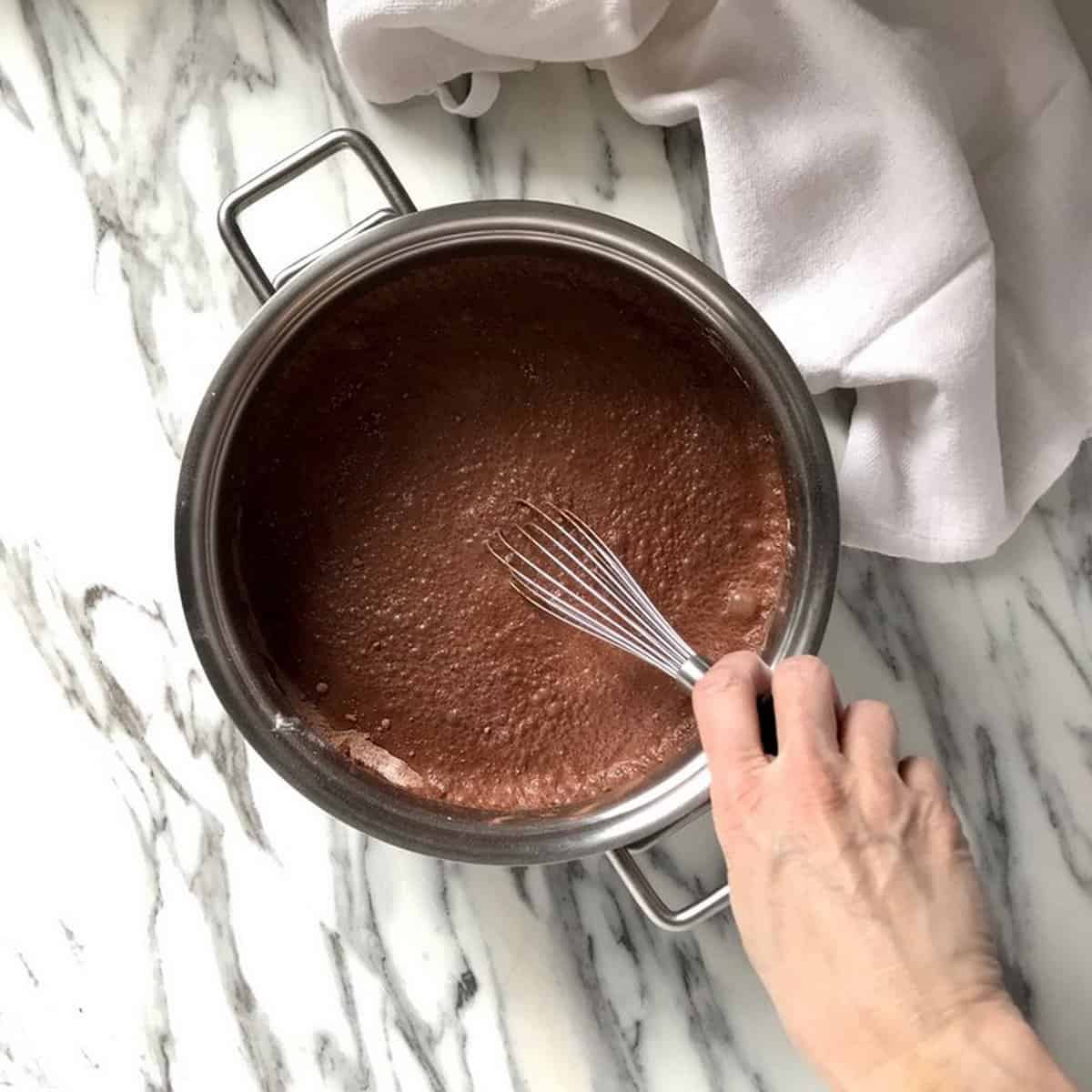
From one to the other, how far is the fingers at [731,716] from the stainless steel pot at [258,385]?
6 centimetres

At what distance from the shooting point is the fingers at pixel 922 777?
58 centimetres

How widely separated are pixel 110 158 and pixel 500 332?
11.5 inches

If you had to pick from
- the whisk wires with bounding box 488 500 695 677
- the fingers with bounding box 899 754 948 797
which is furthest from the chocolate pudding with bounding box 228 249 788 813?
the fingers with bounding box 899 754 948 797

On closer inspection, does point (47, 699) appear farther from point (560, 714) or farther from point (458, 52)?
point (458, 52)

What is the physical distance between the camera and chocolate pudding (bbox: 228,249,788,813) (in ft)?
2.20

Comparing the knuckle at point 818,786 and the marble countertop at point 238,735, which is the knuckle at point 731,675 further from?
the marble countertop at point 238,735

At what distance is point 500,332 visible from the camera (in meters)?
0.70

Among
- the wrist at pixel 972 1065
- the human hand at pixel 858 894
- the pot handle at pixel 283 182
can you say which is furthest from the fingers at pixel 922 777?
the pot handle at pixel 283 182

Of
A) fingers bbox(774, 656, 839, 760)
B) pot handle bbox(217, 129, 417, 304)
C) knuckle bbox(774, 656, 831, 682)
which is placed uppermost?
pot handle bbox(217, 129, 417, 304)

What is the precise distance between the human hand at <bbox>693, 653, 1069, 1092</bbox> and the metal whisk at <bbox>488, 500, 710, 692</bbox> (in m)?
0.10

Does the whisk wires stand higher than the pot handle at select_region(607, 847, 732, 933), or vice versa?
the whisk wires

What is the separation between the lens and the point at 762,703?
59 cm

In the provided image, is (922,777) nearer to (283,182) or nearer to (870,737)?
(870,737)

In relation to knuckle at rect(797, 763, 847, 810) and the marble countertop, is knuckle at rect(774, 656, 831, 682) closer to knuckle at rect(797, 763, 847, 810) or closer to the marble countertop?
knuckle at rect(797, 763, 847, 810)
